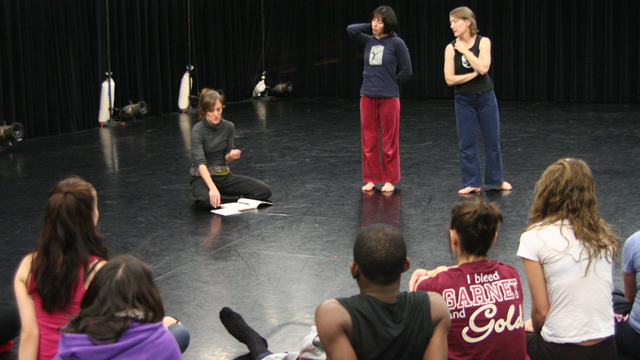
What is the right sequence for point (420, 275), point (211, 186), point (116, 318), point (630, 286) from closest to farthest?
point (116, 318)
point (420, 275)
point (630, 286)
point (211, 186)

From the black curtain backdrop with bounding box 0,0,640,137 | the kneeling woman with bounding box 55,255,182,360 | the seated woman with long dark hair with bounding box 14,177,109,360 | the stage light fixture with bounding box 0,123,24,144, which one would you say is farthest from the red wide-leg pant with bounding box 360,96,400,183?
the black curtain backdrop with bounding box 0,0,640,137

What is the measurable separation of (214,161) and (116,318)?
9.54 ft

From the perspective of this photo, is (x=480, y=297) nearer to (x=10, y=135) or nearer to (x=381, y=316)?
(x=381, y=316)

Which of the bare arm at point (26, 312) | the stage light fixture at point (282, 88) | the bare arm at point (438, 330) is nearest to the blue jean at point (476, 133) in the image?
the bare arm at point (438, 330)

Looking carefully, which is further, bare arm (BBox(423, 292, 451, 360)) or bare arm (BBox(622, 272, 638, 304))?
bare arm (BBox(622, 272, 638, 304))

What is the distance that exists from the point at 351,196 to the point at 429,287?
2818 mm

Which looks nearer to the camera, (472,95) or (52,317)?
(52,317)

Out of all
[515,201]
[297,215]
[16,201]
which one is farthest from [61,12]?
[515,201]

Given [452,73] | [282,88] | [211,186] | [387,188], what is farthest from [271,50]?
[211,186]

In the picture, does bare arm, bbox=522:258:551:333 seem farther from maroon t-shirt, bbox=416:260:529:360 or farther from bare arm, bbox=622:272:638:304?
bare arm, bbox=622:272:638:304

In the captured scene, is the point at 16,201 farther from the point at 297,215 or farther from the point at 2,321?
the point at 2,321

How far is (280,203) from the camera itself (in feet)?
14.7

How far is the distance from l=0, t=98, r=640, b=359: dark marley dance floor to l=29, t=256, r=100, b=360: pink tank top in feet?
2.01

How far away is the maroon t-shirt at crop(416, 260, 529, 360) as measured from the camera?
1800 mm
